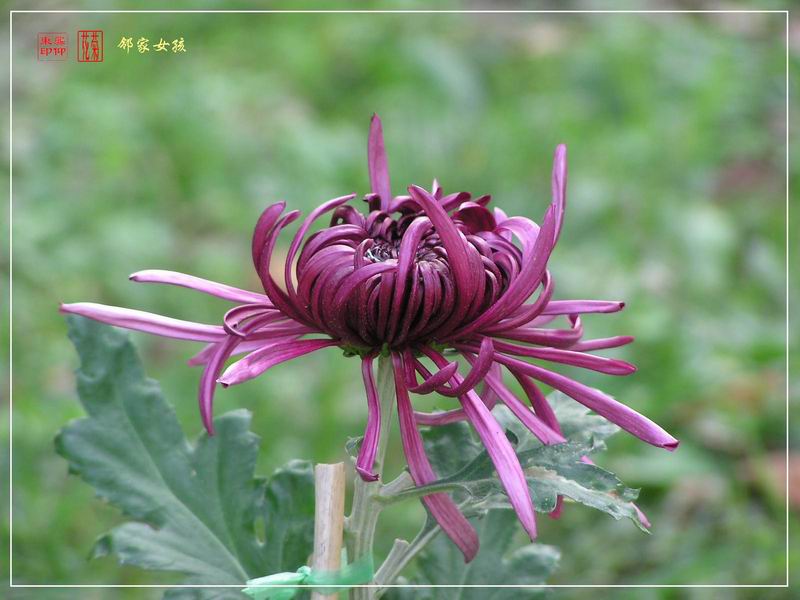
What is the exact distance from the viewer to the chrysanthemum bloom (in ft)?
2.32

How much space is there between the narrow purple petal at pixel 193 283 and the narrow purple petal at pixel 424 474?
125 millimetres

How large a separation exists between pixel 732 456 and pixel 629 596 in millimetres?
564

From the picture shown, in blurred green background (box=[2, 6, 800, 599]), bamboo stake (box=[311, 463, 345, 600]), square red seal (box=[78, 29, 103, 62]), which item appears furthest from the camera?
blurred green background (box=[2, 6, 800, 599])

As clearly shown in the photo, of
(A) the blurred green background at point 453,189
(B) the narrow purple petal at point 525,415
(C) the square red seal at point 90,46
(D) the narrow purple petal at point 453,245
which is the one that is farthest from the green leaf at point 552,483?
(A) the blurred green background at point 453,189

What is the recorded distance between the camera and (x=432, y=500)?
29.7 inches

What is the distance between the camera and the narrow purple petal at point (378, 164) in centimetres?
83

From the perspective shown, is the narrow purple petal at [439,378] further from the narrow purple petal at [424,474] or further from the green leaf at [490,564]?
the green leaf at [490,564]

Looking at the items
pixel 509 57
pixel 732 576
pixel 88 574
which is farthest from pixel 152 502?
pixel 509 57

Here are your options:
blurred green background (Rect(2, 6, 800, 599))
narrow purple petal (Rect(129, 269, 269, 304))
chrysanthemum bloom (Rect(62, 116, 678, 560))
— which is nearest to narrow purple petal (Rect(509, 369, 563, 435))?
chrysanthemum bloom (Rect(62, 116, 678, 560))

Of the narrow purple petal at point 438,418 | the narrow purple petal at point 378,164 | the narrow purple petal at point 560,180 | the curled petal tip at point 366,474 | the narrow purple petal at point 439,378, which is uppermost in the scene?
the narrow purple petal at point 378,164

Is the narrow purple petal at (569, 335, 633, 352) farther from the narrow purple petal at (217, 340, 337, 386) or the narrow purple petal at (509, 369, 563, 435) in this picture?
the narrow purple petal at (217, 340, 337, 386)

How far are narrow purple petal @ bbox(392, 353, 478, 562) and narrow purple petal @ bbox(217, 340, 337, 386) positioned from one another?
0.20ft

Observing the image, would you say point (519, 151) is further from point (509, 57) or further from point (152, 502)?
Result: point (152, 502)

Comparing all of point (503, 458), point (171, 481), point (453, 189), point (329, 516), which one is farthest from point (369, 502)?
point (453, 189)
